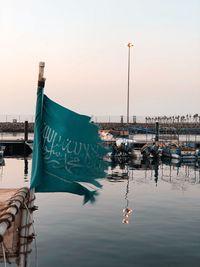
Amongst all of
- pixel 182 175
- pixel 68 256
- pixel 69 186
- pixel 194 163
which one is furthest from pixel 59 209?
pixel 194 163

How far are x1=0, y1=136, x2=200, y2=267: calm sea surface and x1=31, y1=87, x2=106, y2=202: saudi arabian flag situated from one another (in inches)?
68.1

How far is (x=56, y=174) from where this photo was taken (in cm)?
754

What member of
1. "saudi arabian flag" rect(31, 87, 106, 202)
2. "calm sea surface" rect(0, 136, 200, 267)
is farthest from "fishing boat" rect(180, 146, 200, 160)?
"saudi arabian flag" rect(31, 87, 106, 202)

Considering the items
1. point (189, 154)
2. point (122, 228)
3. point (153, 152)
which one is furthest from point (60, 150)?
point (153, 152)

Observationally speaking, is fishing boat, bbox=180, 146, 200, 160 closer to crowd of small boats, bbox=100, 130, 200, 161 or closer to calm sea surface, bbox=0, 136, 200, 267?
crowd of small boats, bbox=100, 130, 200, 161

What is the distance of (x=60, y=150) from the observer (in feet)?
24.6

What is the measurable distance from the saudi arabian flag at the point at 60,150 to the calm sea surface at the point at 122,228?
1.73 meters

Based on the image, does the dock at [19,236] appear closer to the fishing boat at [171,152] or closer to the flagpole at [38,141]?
the flagpole at [38,141]

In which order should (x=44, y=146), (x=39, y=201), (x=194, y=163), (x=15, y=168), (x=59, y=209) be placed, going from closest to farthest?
(x=44, y=146) → (x=59, y=209) → (x=39, y=201) → (x=15, y=168) → (x=194, y=163)

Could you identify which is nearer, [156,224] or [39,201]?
[156,224]

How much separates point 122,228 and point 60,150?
17.5 meters

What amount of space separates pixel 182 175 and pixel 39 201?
25336mm

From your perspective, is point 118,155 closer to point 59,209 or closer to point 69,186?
point 59,209

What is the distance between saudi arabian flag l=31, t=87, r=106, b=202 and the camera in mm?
7457
